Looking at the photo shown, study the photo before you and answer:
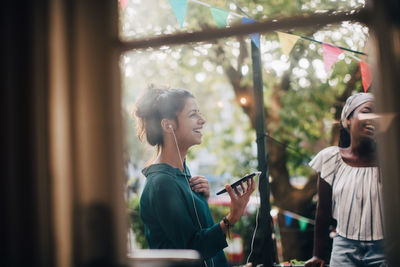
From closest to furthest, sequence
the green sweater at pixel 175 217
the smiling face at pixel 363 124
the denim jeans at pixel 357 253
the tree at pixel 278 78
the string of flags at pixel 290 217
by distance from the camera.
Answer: the green sweater at pixel 175 217 < the denim jeans at pixel 357 253 < the smiling face at pixel 363 124 < the tree at pixel 278 78 < the string of flags at pixel 290 217

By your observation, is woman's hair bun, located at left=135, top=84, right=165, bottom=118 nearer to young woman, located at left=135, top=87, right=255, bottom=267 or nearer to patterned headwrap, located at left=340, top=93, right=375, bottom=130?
young woman, located at left=135, top=87, right=255, bottom=267

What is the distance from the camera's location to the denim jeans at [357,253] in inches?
87.0

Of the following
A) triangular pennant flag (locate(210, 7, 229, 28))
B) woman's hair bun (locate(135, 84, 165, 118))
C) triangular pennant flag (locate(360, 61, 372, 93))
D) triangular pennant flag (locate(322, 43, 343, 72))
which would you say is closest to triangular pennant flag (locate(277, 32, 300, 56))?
triangular pennant flag (locate(322, 43, 343, 72))

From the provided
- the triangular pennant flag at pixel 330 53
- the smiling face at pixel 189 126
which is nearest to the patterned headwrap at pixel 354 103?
the triangular pennant flag at pixel 330 53

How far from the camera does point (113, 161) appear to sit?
0.86m

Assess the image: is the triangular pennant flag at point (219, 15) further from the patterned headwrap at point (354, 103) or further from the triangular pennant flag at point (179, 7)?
the patterned headwrap at point (354, 103)

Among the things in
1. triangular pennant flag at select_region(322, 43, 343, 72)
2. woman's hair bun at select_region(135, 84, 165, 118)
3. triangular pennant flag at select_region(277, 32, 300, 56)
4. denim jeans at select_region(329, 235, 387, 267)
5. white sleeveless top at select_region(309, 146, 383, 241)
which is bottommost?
denim jeans at select_region(329, 235, 387, 267)

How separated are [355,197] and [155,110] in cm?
139

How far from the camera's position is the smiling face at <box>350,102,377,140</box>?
2.33 metres

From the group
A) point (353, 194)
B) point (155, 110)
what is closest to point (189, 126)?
point (155, 110)

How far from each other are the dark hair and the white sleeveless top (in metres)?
1.09

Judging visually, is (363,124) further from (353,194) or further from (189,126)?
(189,126)

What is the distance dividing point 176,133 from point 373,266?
1.44m

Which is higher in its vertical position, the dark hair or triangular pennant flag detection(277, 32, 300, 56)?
triangular pennant flag detection(277, 32, 300, 56)
